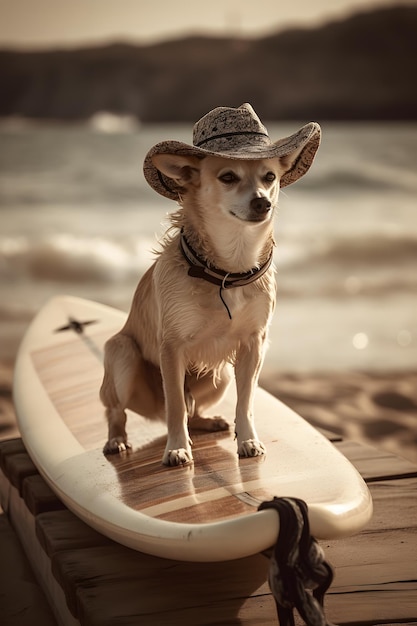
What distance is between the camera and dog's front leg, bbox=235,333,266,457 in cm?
231

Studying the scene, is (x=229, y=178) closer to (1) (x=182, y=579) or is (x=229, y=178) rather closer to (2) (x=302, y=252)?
(1) (x=182, y=579)

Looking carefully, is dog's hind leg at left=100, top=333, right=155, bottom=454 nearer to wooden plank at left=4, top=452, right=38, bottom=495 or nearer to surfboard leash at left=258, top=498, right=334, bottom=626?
wooden plank at left=4, top=452, right=38, bottom=495

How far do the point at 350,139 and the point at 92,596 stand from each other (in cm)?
1158

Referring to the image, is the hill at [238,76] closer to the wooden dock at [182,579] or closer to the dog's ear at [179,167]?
the wooden dock at [182,579]

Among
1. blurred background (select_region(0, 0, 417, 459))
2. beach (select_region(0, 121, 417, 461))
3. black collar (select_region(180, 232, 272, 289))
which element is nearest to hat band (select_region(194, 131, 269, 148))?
black collar (select_region(180, 232, 272, 289))

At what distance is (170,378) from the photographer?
2.23 meters

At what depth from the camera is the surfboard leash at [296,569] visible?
165cm

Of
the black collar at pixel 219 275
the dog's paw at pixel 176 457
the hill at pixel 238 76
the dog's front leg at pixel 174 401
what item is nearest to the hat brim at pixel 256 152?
the black collar at pixel 219 275

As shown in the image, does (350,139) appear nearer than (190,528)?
No

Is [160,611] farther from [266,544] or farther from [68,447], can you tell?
[68,447]

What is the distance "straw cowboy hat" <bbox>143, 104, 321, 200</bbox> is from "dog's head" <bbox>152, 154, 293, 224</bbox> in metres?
0.03

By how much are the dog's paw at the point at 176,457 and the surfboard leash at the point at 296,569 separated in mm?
583

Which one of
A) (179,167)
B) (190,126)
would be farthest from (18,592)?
(190,126)

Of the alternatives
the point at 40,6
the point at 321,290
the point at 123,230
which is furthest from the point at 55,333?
the point at 40,6
